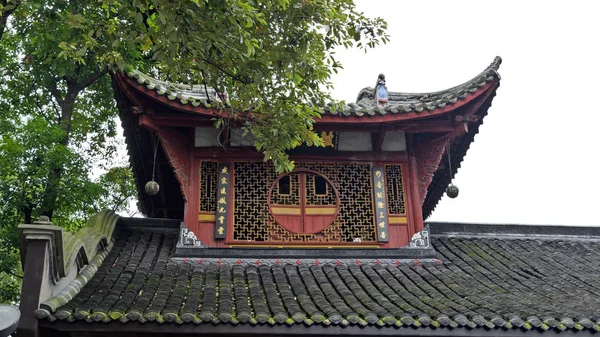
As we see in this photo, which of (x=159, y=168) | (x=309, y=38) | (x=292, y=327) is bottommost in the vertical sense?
(x=292, y=327)

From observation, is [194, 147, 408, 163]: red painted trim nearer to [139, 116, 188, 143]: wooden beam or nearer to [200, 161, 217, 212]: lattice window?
[200, 161, 217, 212]: lattice window

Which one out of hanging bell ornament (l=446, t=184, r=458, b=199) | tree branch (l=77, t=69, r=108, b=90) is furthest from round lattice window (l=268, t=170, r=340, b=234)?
tree branch (l=77, t=69, r=108, b=90)

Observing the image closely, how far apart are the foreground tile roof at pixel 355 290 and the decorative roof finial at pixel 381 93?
2.15m

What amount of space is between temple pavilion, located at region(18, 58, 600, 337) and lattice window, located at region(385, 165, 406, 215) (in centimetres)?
2

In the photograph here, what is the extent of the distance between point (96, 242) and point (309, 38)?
132 inches

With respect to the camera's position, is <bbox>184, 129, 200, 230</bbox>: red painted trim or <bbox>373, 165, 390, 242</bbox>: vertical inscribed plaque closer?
<bbox>184, 129, 200, 230</bbox>: red painted trim

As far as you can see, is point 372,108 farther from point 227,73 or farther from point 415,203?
point 227,73

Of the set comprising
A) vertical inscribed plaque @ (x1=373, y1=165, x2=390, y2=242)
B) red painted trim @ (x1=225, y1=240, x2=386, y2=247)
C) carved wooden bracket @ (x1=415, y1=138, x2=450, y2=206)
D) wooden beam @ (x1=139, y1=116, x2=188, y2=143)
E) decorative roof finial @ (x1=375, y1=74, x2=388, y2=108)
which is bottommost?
red painted trim @ (x1=225, y1=240, x2=386, y2=247)

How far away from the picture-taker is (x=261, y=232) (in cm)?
780

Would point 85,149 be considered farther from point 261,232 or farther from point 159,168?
point 261,232

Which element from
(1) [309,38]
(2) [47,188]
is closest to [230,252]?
(1) [309,38]

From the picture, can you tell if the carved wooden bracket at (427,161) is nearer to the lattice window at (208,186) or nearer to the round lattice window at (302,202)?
the round lattice window at (302,202)

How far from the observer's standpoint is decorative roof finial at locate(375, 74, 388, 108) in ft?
29.2

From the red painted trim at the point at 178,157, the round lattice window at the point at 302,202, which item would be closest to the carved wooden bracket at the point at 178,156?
the red painted trim at the point at 178,157
